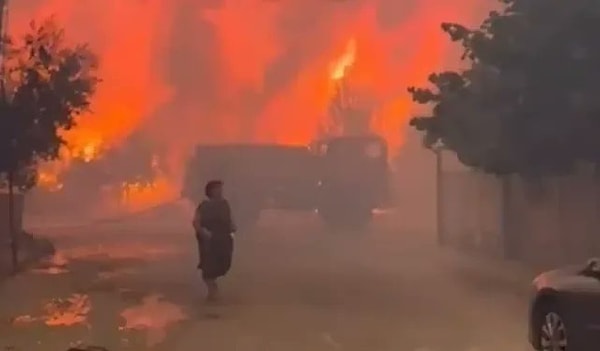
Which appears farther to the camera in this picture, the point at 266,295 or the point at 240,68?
the point at 240,68

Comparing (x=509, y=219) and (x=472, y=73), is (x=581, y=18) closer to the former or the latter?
(x=472, y=73)

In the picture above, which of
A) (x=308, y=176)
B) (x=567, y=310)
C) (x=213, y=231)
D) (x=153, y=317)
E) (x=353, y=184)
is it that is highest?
(x=308, y=176)

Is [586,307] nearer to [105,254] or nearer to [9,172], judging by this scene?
[105,254]

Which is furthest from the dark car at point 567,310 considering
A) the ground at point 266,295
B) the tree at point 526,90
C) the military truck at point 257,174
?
the military truck at point 257,174

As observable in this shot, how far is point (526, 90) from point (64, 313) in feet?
19.4

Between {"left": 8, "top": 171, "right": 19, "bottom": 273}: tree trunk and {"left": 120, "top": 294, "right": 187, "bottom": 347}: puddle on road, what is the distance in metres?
2.38

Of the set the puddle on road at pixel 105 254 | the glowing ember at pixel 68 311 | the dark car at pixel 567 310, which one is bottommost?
the glowing ember at pixel 68 311

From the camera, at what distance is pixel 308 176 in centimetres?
1747

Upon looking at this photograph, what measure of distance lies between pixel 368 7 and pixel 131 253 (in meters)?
5.18

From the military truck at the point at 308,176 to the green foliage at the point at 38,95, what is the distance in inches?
92.4

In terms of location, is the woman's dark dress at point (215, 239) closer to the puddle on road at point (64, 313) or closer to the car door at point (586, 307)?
the puddle on road at point (64, 313)

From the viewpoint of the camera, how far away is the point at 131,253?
1332 centimetres

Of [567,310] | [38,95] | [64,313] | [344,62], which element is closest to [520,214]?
[344,62]

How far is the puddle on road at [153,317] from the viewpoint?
8.70 meters
